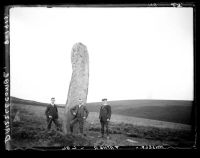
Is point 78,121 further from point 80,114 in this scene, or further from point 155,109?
point 155,109

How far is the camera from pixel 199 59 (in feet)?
16.5

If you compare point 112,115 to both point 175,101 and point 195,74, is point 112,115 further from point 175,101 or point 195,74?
point 195,74

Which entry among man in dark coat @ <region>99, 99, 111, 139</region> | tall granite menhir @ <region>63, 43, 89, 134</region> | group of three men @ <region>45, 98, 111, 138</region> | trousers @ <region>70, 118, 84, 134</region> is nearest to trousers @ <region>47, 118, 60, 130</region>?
group of three men @ <region>45, 98, 111, 138</region>

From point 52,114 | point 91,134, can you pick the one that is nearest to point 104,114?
point 91,134

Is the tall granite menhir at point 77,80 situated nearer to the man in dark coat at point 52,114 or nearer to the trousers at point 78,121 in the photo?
the trousers at point 78,121

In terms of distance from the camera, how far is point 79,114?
497cm

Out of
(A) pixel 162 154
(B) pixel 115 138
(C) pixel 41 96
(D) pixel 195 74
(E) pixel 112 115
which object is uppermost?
(D) pixel 195 74

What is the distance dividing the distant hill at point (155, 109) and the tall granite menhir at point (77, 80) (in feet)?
0.67

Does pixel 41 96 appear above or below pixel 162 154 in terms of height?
above

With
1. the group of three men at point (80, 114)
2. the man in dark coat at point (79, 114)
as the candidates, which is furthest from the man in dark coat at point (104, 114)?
the man in dark coat at point (79, 114)

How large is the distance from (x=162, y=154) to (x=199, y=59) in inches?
75.0

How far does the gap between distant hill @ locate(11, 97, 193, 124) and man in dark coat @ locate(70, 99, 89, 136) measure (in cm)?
12

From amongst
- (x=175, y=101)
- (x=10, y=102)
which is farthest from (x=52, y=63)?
(x=175, y=101)

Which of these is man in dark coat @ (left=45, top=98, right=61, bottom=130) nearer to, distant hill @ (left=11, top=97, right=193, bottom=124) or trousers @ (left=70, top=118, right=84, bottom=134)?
distant hill @ (left=11, top=97, right=193, bottom=124)
